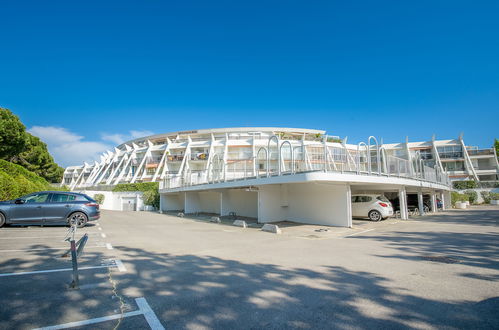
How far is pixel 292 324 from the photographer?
303cm

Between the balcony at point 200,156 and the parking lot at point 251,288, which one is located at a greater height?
the balcony at point 200,156

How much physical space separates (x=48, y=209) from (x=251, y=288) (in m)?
10.5

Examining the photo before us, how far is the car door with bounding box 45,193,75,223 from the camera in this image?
1077 centimetres

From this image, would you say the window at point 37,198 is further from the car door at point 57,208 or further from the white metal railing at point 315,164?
the white metal railing at point 315,164

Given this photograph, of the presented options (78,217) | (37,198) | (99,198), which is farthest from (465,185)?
(99,198)

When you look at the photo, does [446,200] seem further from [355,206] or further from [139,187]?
[139,187]

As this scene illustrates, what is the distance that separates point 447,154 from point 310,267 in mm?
63748

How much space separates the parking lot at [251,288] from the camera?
311 cm

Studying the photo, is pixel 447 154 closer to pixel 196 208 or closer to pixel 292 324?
pixel 196 208

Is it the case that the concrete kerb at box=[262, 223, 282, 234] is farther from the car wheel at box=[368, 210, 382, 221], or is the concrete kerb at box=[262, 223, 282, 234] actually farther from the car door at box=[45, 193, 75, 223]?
the car door at box=[45, 193, 75, 223]

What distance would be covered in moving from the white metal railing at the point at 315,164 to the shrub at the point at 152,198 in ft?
51.5

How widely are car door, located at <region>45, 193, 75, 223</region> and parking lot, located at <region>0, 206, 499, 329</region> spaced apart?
11.7 feet

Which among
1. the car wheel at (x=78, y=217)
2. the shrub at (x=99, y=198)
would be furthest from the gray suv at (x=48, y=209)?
the shrub at (x=99, y=198)

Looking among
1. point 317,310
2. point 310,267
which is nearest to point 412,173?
point 310,267
